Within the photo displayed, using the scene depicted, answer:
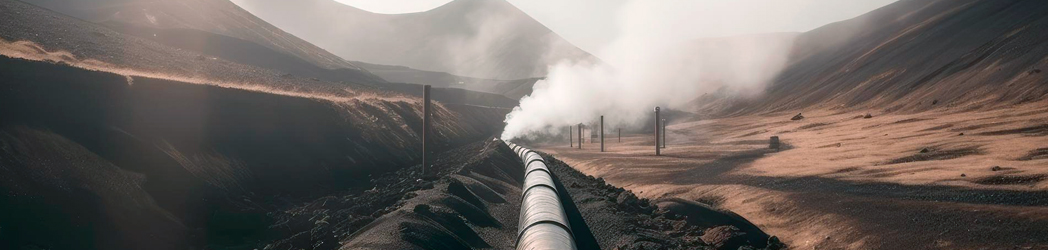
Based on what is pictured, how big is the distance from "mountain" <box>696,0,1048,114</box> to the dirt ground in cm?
1574

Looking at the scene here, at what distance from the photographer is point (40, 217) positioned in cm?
1441

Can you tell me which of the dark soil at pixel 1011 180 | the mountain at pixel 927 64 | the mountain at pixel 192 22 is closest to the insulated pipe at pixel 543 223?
the dark soil at pixel 1011 180

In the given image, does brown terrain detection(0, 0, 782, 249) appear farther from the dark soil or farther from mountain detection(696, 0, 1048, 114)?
mountain detection(696, 0, 1048, 114)

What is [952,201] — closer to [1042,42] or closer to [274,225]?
[274,225]

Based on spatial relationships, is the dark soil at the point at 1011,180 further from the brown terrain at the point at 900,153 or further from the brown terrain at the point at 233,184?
the brown terrain at the point at 233,184

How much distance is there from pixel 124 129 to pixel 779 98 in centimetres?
9494

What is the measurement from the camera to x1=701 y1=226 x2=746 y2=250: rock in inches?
625

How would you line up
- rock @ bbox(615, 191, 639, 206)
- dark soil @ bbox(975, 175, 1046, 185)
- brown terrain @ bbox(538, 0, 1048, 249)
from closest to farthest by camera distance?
brown terrain @ bbox(538, 0, 1048, 249) → dark soil @ bbox(975, 175, 1046, 185) → rock @ bbox(615, 191, 639, 206)

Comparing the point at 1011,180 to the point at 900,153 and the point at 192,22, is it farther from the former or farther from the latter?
the point at 192,22

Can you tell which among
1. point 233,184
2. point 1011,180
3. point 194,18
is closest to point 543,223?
point 233,184

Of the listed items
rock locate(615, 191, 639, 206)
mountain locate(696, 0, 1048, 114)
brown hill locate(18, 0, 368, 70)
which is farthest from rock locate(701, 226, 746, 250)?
brown hill locate(18, 0, 368, 70)

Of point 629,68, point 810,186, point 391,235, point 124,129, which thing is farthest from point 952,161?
point 629,68

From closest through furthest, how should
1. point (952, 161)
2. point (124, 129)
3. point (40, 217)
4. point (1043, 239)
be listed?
point (1043, 239) → point (40, 217) → point (124, 129) → point (952, 161)

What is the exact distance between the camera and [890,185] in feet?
67.7
